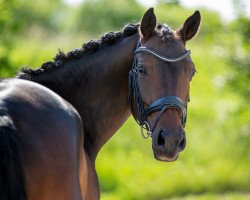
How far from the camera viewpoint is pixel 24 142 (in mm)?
4215

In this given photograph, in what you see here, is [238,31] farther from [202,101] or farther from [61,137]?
[61,137]

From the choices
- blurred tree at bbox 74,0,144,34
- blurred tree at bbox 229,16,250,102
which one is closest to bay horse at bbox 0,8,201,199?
blurred tree at bbox 229,16,250,102

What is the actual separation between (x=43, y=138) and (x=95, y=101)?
1548 mm

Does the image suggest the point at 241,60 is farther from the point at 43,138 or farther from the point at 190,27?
the point at 43,138

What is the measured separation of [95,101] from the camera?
5.84 m

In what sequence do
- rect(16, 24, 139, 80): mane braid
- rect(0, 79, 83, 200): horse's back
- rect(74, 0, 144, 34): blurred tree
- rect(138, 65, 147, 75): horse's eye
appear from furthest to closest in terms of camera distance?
rect(74, 0, 144, 34): blurred tree
rect(16, 24, 139, 80): mane braid
rect(138, 65, 147, 75): horse's eye
rect(0, 79, 83, 200): horse's back

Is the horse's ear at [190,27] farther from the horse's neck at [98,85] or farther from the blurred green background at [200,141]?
the blurred green background at [200,141]

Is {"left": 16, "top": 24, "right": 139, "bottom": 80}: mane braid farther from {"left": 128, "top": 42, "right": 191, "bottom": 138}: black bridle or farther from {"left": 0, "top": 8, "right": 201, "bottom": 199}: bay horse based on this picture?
{"left": 128, "top": 42, "right": 191, "bottom": 138}: black bridle

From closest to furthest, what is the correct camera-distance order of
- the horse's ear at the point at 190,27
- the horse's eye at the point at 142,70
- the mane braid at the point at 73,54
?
the horse's eye at the point at 142,70
the mane braid at the point at 73,54
the horse's ear at the point at 190,27

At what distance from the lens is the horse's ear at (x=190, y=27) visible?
5668mm

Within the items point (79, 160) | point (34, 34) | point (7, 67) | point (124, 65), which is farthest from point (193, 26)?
point (34, 34)

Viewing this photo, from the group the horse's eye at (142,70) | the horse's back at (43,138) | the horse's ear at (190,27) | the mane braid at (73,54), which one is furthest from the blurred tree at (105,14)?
the horse's back at (43,138)

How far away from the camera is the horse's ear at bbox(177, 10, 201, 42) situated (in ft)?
18.6

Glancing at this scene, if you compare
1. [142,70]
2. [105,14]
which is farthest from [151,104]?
[105,14]
